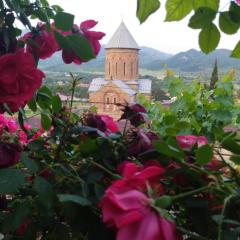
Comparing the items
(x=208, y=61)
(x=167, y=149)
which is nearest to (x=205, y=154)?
(x=167, y=149)

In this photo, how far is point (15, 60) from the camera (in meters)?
0.41

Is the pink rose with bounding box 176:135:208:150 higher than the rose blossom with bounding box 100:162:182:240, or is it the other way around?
the rose blossom with bounding box 100:162:182:240

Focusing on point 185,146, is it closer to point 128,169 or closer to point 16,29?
point 128,169

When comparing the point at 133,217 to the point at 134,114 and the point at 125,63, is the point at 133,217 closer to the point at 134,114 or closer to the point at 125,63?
the point at 134,114

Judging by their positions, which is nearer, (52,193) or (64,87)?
(52,193)

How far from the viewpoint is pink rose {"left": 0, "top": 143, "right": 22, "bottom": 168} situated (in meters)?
0.44

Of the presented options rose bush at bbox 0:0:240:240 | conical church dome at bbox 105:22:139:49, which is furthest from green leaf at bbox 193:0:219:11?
conical church dome at bbox 105:22:139:49

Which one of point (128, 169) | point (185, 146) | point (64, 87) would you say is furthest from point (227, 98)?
point (128, 169)

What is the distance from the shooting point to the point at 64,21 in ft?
1.55

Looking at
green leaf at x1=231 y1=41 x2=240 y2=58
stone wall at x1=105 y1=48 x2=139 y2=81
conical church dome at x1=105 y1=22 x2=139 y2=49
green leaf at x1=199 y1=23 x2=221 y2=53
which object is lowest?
stone wall at x1=105 y1=48 x2=139 y2=81

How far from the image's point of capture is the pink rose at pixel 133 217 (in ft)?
0.84

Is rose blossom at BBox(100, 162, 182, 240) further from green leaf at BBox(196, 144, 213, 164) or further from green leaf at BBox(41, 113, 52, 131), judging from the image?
green leaf at BBox(41, 113, 52, 131)

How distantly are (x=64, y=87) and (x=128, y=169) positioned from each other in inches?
12.2

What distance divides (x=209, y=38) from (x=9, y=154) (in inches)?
9.9
